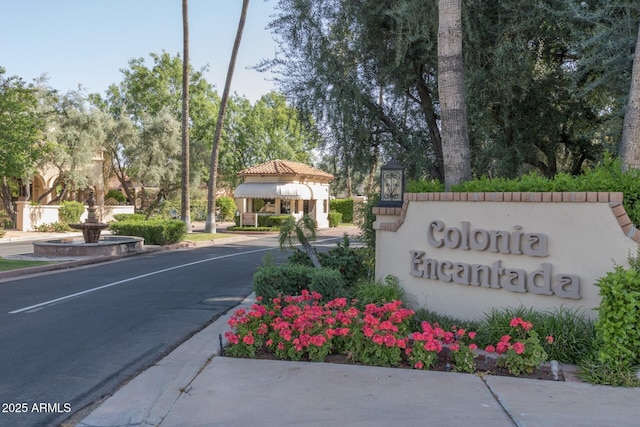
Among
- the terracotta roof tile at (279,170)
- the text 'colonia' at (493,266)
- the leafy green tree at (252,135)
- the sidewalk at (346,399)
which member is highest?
the leafy green tree at (252,135)

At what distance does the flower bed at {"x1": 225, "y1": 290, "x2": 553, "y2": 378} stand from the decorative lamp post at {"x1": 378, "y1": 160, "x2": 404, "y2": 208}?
254 cm

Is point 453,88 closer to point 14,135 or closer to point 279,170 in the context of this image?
point 14,135

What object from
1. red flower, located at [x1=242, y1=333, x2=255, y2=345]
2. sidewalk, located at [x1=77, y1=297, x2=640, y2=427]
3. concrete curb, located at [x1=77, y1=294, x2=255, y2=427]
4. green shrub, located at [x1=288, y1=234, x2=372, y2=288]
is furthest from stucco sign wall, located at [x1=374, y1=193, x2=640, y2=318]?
concrete curb, located at [x1=77, y1=294, x2=255, y2=427]

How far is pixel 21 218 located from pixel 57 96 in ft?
28.6

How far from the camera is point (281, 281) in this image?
7.95m

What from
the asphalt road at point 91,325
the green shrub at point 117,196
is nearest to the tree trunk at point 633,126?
the asphalt road at point 91,325

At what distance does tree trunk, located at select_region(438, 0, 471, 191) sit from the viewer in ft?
27.5

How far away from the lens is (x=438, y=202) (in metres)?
7.32

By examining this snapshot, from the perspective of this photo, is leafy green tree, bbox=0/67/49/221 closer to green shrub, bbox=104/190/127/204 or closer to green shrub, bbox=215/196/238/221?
green shrub, bbox=104/190/127/204

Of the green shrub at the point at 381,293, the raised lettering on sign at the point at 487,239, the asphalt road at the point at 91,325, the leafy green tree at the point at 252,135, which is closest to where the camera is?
the asphalt road at the point at 91,325

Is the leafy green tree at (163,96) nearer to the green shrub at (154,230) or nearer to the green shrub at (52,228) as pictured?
the green shrub at (52,228)

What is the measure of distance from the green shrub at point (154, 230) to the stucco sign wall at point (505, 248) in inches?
640

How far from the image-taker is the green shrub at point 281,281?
7852 mm

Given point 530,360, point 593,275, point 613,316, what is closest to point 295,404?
point 530,360
